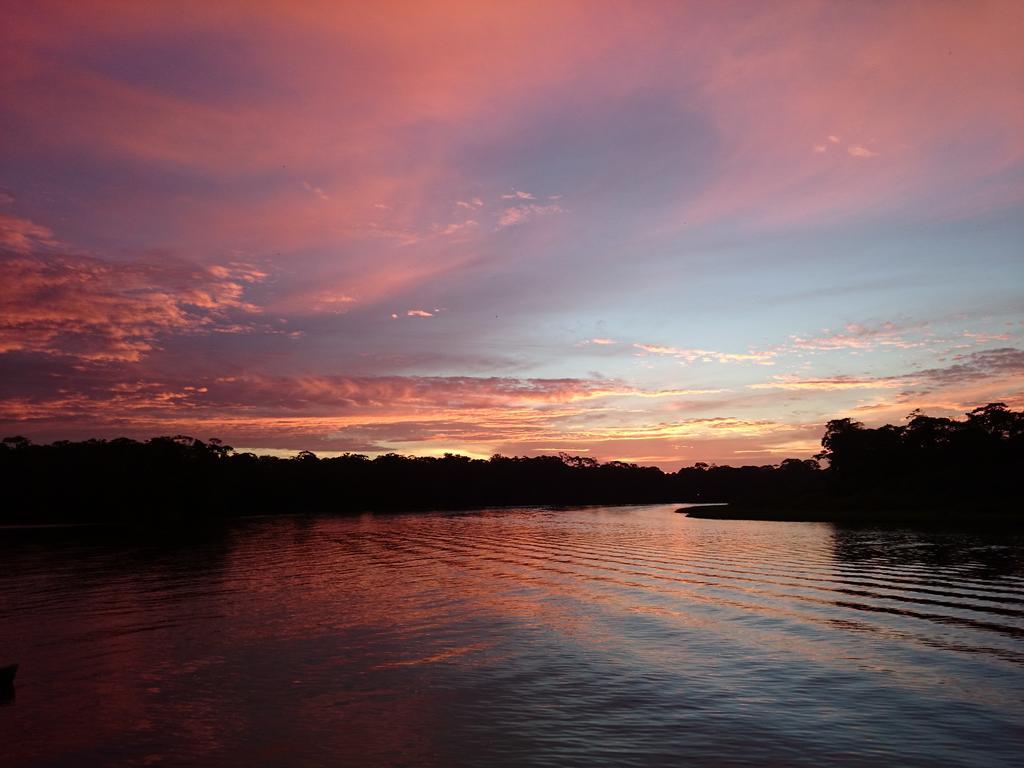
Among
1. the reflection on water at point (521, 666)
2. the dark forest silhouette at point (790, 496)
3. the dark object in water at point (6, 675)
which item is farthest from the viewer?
the dark forest silhouette at point (790, 496)

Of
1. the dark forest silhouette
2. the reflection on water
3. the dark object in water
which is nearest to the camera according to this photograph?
the reflection on water

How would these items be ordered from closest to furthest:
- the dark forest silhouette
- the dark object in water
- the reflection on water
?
the reflection on water → the dark object in water → the dark forest silhouette

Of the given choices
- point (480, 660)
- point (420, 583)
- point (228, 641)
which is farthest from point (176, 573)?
point (480, 660)

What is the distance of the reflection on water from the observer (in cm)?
1511

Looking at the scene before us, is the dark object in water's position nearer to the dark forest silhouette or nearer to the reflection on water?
the reflection on water

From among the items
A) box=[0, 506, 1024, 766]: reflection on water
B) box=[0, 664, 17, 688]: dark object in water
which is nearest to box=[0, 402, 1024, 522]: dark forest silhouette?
box=[0, 506, 1024, 766]: reflection on water

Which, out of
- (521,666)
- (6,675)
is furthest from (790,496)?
(6,675)

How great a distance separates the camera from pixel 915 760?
1395 centimetres

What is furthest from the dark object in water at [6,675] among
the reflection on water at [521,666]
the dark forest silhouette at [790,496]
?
the dark forest silhouette at [790,496]

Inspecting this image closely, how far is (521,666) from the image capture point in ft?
72.2

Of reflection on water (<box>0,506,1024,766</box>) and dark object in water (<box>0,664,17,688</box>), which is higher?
dark object in water (<box>0,664,17,688</box>)

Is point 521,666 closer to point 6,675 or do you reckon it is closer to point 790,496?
point 6,675

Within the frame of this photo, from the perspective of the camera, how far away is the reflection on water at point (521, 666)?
49.6 feet

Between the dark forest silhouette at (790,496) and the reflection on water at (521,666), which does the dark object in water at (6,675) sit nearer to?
the reflection on water at (521,666)
